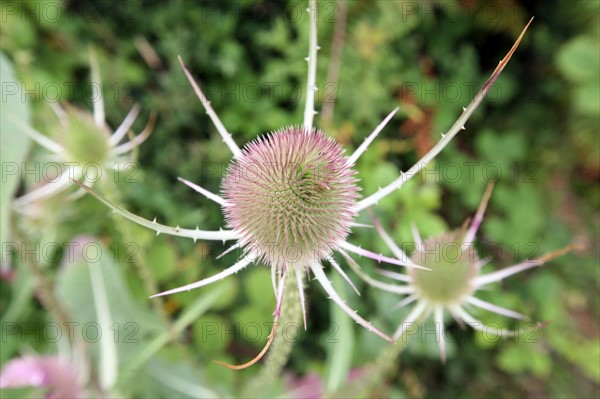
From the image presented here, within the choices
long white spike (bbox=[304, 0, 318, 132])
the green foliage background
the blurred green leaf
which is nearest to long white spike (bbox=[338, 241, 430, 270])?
long white spike (bbox=[304, 0, 318, 132])

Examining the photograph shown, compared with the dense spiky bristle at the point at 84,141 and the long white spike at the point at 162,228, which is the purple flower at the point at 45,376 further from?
the long white spike at the point at 162,228

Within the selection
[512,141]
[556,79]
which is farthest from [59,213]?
[556,79]

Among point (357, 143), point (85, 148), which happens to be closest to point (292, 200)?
point (85, 148)

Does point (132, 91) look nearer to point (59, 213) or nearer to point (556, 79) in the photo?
point (59, 213)

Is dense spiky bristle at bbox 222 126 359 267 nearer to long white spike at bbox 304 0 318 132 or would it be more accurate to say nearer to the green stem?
long white spike at bbox 304 0 318 132

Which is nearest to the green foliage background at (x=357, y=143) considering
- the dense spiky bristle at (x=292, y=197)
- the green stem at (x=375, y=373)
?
the green stem at (x=375, y=373)

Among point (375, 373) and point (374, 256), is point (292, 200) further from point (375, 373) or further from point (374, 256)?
point (375, 373)
